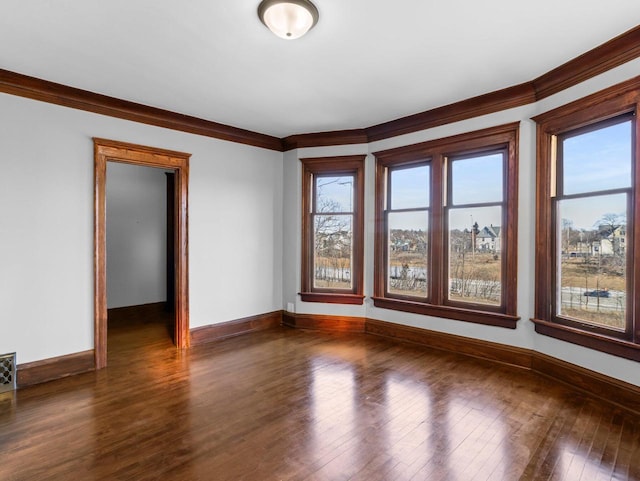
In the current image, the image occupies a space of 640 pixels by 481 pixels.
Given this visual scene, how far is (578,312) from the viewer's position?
10.9 feet

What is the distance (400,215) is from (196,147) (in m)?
2.87

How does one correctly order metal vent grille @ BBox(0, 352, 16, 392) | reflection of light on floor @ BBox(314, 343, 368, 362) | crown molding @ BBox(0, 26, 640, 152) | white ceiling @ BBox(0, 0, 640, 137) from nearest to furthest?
white ceiling @ BBox(0, 0, 640, 137) → crown molding @ BBox(0, 26, 640, 152) → metal vent grille @ BBox(0, 352, 16, 392) → reflection of light on floor @ BBox(314, 343, 368, 362)

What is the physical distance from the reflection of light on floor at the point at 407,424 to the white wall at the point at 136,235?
5076 millimetres

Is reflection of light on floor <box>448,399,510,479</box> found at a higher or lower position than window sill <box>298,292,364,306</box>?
lower

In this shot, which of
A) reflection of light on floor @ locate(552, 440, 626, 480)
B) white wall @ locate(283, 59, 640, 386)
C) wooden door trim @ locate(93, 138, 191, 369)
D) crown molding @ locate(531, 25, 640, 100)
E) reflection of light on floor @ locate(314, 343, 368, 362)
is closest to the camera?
reflection of light on floor @ locate(552, 440, 626, 480)

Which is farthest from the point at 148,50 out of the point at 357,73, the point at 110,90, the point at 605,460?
the point at 605,460

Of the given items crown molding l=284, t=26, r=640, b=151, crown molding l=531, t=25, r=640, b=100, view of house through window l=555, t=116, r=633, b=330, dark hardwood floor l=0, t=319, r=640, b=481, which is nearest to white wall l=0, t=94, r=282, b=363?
dark hardwood floor l=0, t=319, r=640, b=481

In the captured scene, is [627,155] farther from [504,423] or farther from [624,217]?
[504,423]

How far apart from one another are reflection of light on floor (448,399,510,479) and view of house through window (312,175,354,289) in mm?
2680

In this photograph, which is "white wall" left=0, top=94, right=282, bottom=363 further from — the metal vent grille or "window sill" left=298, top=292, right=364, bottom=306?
"window sill" left=298, top=292, right=364, bottom=306

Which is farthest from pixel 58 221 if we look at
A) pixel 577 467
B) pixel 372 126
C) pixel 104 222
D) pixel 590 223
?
pixel 590 223

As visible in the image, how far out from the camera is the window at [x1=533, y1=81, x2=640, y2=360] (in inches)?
115

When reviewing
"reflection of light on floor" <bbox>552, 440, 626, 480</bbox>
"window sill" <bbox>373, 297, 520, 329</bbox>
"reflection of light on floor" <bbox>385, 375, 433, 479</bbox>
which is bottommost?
"reflection of light on floor" <bbox>552, 440, 626, 480</bbox>

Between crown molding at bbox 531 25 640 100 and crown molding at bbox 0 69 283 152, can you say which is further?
crown molding at bbox 0 69 283 152
